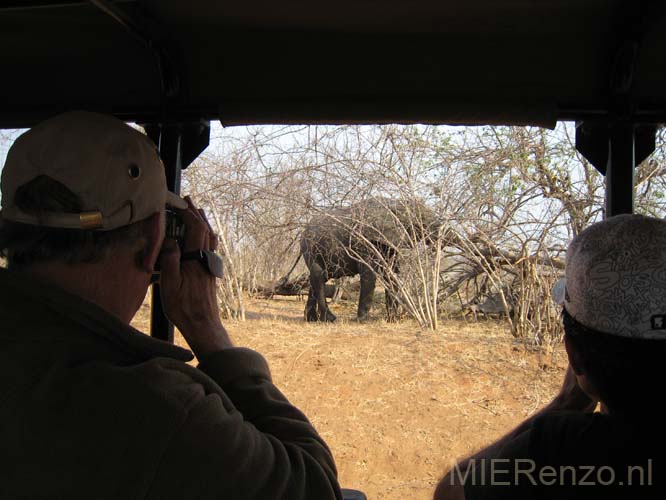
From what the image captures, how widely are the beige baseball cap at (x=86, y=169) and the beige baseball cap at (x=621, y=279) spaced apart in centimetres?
77

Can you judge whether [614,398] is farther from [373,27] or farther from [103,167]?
[373,27]

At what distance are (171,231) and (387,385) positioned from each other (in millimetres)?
4828

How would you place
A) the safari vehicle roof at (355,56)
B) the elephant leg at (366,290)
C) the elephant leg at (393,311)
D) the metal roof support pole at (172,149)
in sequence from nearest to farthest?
the safari vehicle roof at (355,56), the metal roof support pole at (172,149), the elephant leg at (393,311), the elephant leg at (366,290)

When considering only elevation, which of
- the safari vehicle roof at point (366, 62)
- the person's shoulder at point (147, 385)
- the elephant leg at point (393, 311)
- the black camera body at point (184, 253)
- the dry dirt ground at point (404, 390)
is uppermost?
the safari vehicle roof at point (366, 62)

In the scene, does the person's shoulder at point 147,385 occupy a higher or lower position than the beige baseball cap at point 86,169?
lower

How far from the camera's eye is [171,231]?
1148mm

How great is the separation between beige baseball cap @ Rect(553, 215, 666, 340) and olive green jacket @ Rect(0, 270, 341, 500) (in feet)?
1.79

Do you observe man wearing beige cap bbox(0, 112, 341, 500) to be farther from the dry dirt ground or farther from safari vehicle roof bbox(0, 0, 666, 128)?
the dry dirt ground

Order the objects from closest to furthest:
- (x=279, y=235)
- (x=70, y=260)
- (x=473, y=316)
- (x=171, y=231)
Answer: (x=70, y=260) → (x=171, y=231) → (x=279, y=235) → (x=473, y=316)

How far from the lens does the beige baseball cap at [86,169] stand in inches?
35.2

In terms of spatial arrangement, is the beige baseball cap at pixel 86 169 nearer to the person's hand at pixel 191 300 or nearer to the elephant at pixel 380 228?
the person's hand at pixel 191 300

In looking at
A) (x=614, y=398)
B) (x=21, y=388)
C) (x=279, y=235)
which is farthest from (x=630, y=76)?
(x=279, y=235)

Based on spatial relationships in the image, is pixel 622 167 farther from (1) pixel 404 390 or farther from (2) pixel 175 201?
(1) pixel 404 390

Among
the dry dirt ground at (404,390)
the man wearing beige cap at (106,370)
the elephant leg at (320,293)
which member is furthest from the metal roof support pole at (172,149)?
the elephant leg at (320,293)
